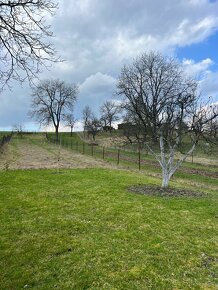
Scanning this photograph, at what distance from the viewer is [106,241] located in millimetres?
5477

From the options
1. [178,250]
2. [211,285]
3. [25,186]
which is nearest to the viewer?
[211,285]

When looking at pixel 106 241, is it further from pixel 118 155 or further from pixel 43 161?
pixel 43 161

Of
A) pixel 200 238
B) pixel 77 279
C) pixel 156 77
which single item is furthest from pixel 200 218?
pixel 156 77

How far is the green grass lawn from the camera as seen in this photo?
4.16 metres

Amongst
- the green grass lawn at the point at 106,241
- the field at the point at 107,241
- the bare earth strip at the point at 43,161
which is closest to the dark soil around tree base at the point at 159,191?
the field at the point at 107,241

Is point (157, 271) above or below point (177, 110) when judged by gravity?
below

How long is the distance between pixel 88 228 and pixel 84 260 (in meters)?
1.55

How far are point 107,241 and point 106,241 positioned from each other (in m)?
0.02

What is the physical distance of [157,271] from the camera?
4316 mm

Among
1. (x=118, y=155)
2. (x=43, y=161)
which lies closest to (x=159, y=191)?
(x=118, y=155)

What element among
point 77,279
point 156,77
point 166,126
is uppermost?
point 156,77

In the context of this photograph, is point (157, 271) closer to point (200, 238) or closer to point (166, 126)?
point (200, 238)

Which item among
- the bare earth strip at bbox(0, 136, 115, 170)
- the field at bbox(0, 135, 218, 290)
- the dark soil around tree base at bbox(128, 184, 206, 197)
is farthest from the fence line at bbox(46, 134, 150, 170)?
the field at bbox(0, 135, 218, 290)

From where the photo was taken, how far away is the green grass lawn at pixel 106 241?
416 cm
